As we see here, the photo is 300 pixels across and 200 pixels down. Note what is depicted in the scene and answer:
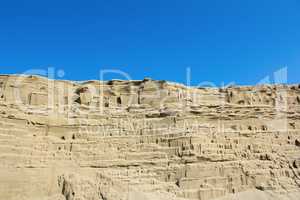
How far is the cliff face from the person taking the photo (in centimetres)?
2403

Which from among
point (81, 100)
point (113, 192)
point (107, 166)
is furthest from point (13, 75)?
point (113, 192)

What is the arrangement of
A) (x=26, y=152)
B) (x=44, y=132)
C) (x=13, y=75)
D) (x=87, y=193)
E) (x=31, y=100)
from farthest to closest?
(x=13, y=75) < (x=31, y=100) < (x=44, y=132) < (x=26, y=152) < (x=87, y=193)

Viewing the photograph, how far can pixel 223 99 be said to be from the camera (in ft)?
115

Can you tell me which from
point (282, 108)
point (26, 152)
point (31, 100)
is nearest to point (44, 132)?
point (26, 152)

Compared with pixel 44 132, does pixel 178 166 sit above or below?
below

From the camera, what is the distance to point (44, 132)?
27625 mm

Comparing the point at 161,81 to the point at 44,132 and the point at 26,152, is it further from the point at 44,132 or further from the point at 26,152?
the point at 26,152

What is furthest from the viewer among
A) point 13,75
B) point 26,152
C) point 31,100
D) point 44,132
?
point 13,75

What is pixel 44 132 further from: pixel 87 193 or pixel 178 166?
pixel 178 166

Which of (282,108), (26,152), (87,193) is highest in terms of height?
(282,108)

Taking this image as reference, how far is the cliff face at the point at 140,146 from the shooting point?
24031 millimetres

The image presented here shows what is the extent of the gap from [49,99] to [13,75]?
3.94 metres

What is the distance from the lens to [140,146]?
2684 cm

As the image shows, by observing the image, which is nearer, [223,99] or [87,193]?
[87,193]
